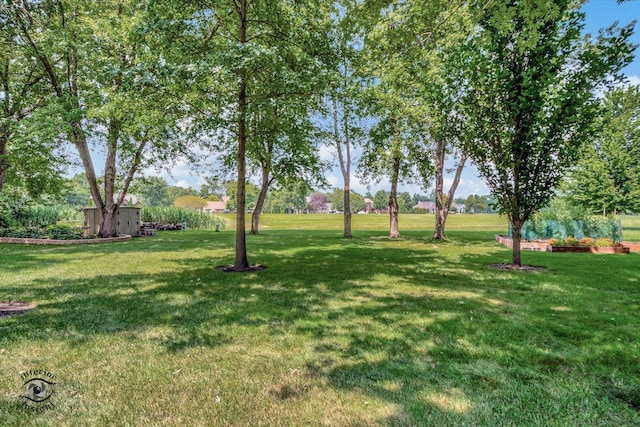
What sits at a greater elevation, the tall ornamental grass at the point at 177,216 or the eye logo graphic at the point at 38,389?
the tall ornamental grass at the point at 177,216

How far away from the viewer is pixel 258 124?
10.8 m

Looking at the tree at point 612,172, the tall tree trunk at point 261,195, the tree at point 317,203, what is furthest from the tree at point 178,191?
the tree at point 612,172

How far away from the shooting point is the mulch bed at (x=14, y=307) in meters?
5.08

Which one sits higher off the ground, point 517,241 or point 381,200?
point 381,200

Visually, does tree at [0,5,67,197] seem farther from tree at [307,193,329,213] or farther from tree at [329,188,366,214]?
tree at [307,193,329,213]

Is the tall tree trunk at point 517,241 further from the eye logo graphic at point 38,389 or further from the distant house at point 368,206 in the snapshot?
the distant house at point 368,206

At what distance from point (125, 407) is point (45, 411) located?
0.63 m

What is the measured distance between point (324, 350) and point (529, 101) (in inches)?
350

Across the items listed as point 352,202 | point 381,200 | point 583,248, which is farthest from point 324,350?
point 381,200

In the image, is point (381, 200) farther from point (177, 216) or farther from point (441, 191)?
point (441, 191)

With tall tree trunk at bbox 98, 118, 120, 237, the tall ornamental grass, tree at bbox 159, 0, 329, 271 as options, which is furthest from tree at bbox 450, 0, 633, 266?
the tall ornamental grass

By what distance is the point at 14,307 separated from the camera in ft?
17.6

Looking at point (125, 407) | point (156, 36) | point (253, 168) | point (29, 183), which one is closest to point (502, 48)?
point (156, 36)

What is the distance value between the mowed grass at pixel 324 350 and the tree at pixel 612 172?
2115 cm
